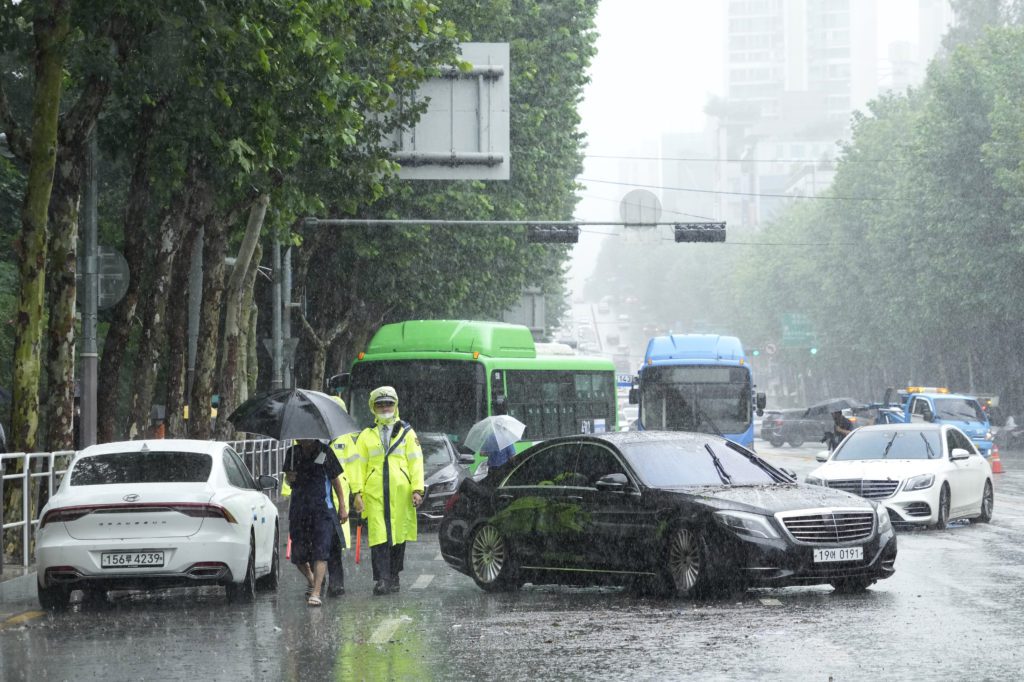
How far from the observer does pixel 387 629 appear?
12.5 metres

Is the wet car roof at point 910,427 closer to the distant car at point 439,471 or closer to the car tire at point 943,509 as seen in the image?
the car tire at point 943,509

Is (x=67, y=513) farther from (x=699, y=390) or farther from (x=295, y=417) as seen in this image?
(x=699, y=390)

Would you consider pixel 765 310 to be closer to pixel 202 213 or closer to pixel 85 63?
pixel 202 213

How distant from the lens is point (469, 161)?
29.6 m

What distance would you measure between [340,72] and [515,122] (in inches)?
746

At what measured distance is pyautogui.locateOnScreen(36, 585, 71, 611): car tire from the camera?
558 inches

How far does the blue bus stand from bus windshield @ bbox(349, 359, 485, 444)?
36.0 ft

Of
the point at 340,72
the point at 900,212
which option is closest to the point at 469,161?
the point at 340,72

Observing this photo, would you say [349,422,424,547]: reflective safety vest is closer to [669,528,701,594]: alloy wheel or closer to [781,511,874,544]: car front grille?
[669,528,701,594]: alloy wheel

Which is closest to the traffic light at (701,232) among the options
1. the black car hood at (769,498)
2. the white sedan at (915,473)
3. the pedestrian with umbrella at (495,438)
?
the white sedan at (915,473)

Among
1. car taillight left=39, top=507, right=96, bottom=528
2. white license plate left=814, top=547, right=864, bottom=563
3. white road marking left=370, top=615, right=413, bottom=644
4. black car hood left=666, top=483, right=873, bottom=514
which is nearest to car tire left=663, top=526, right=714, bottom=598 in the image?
black car hood left=666, top=483, right=873, bottom=514

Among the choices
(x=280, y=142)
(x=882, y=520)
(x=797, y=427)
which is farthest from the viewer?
(x=797, y=427)

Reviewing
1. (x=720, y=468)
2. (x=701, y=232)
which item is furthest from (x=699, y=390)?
(x=720, y=468)

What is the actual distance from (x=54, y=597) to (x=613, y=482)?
14.7ft
